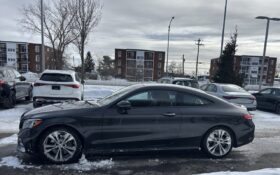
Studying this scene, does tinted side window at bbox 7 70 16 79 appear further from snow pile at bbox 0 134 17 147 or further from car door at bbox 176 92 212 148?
car door at bbox 176 92 212 148

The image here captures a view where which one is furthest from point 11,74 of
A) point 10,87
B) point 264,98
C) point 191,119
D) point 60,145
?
point 264,98

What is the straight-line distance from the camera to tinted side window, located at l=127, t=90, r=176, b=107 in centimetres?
505

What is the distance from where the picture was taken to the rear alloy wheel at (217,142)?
17.3ft

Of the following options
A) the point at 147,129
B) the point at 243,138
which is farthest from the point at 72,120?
the point at 243,138

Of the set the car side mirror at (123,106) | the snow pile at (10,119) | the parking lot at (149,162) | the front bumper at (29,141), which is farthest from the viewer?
the snow pile at (10,119)

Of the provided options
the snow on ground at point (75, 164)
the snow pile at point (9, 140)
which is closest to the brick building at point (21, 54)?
the snow pile at point (9, 140)

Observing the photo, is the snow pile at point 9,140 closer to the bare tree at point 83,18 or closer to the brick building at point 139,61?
the bare tree at point 83,18

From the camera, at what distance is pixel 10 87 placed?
1008 cm

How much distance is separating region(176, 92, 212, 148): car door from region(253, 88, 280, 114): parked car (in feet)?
31.0

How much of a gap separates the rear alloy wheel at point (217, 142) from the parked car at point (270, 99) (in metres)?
9.03

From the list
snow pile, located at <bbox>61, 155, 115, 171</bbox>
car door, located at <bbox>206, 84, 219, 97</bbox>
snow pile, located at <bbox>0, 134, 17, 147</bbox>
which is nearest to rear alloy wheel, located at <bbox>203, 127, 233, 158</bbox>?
snow pile, located at <bbox>61, 155, 115, 171</bbox>

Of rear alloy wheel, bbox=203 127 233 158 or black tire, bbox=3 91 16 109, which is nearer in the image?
rear alloy wheel, bbox=203 127 233 158

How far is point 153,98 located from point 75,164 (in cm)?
196

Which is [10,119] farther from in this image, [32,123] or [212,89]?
[212,89]
